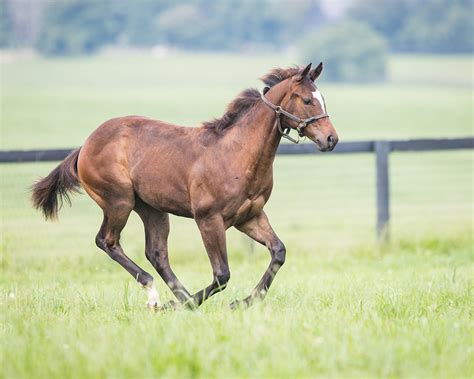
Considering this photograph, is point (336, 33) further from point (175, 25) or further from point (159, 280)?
point (159, 280)

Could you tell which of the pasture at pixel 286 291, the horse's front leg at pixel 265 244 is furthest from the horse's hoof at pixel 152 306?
the horse's front leg at pixel 265 244

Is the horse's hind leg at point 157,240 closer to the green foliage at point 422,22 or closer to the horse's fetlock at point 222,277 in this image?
the horse's fetlock at point 222,277

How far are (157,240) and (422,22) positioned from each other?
6665 cm

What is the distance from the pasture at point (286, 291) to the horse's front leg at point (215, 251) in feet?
0.57

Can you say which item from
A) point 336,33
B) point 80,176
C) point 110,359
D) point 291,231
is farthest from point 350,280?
point 336,33

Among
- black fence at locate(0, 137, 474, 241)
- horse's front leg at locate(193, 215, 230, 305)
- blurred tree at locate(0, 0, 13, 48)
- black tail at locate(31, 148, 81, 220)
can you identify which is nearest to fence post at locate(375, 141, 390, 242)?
black fence at locate(0, 137, 474, 241)

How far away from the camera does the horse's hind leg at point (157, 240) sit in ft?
25.5

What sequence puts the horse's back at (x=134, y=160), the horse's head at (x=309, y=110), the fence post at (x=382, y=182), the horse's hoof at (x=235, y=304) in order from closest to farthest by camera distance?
1. the horse's hoof at (x=235, y=304)
2. the horse's head at (x=309, y=110)
3. the horse's back at (x=134, y=160)
4. the fence post at (x=382, y=182)

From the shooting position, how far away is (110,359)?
15.1ft

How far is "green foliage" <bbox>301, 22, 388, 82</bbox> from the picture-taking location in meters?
57.6

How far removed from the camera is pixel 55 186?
27.3 ft

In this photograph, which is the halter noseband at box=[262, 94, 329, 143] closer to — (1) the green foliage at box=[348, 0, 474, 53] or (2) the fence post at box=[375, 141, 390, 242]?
(2) the fence post at box=[375, 141, 390, 242]

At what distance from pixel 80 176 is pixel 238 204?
1.76 meters

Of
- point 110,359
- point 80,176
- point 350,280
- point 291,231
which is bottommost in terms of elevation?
point 291,231
